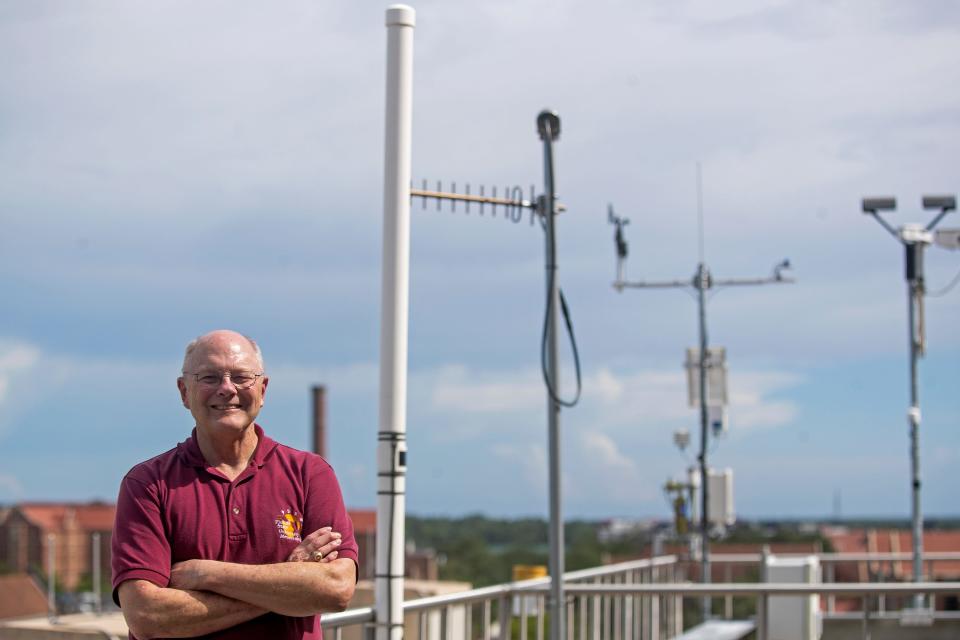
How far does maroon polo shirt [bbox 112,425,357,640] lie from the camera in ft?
10.0

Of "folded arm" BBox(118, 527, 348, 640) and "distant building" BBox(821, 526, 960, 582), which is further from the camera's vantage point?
"distant building" BBox(821, 526, 960, 582)

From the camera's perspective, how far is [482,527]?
99000 millimetres

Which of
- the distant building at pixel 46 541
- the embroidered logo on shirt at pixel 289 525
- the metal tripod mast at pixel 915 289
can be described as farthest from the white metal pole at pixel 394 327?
the distant building at pixel 46 541

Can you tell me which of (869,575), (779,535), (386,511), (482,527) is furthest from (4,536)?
(386,511)

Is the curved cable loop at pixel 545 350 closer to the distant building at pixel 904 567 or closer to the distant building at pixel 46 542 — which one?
the distant building at pixel 904 567

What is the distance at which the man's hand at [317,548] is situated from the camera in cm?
312

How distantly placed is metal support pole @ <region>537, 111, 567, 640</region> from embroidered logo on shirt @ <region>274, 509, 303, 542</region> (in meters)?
4.52

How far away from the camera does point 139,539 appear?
10.00 feet

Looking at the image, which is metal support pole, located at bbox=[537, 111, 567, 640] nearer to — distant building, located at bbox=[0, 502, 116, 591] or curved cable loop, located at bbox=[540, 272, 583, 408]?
curved cable loop, located at bbox=[540, 272, 583, 408]

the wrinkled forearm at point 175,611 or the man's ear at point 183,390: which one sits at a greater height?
the man's ear at point 183,390

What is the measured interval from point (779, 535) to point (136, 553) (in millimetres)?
70930

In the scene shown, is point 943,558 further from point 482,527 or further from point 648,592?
point 482,527

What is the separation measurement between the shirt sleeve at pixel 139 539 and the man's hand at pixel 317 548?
1.00 ft

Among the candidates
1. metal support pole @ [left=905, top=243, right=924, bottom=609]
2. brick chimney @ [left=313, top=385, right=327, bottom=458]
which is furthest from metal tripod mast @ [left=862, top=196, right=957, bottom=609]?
brick chimney @ [left=313, top=385, right=327, bottom=458]
